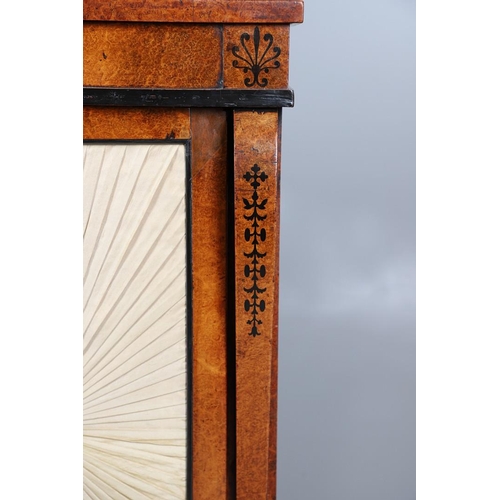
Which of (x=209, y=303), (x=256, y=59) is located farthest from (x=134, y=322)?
(x=256, y=59)

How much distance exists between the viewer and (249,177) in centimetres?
109

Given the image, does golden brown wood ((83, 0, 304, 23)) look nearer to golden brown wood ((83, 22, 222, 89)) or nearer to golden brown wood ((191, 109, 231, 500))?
golden brown wood ((83, 22, 222, 89))

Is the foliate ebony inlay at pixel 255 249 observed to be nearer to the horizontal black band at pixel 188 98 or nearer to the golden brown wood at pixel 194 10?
the horizontal black band at pixel 188 98

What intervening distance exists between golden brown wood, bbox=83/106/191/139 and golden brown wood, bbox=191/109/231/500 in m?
0.02

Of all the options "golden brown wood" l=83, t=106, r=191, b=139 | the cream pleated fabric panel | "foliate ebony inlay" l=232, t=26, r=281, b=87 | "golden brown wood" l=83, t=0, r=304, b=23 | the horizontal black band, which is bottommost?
the cream pleated fabric panel

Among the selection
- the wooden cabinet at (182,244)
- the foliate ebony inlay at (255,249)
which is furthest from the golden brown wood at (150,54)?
the foliate ebony inlay at (255,249)

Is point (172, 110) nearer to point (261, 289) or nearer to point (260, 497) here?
point (261, 289)

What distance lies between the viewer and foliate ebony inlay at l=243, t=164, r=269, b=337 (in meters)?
1.09

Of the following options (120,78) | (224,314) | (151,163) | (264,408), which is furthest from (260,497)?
(120,78)

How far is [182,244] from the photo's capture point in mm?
1104

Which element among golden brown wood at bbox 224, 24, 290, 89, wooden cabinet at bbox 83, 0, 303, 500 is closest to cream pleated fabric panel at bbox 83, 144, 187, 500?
wooden cabinet at bbox 83, 0, 303, 500

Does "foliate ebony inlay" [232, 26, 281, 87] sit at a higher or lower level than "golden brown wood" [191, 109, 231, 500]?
higher

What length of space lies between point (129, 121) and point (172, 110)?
0.06m

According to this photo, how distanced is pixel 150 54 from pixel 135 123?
0.09 metres
